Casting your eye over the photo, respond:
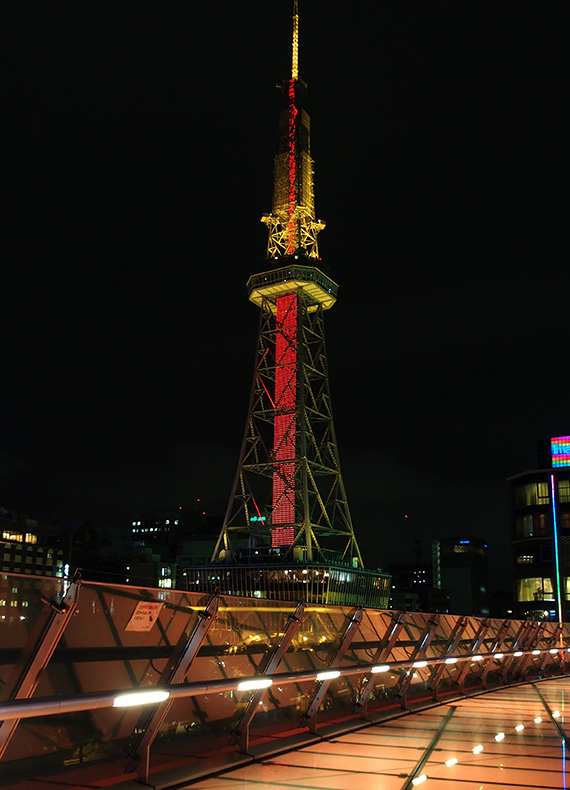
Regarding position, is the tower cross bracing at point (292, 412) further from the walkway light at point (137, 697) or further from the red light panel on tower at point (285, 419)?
the walkway light at point (137, 697)

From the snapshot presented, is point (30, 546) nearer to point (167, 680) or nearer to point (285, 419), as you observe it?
point (285, 419)

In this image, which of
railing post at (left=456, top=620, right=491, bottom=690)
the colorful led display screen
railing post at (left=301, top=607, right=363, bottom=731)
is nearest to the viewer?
railing post at (left=301, top=607, right=363, bottom=731)

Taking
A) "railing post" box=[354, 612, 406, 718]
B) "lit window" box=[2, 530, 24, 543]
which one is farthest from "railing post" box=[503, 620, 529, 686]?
"lit window" box=[2, 530, 24, 543]

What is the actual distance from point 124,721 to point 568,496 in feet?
377

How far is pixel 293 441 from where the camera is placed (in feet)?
420

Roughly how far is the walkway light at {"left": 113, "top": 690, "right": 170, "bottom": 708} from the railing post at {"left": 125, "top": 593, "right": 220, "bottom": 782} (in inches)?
35.5

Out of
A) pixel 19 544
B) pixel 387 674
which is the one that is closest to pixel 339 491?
pixel 19 544

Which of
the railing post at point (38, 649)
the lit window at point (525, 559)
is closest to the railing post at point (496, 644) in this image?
the railing post at point (38, 649)

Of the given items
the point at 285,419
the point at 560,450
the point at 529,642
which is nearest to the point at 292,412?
the point at 285,419

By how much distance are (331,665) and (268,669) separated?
165 cm

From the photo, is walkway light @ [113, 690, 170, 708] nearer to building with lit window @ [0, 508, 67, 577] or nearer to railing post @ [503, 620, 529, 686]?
railing post @ [503, 620, 529, 686]

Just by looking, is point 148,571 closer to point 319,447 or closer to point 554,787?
point 319,447

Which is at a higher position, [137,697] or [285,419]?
[285,419]

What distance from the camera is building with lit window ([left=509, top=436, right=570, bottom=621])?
10994 centimetres
